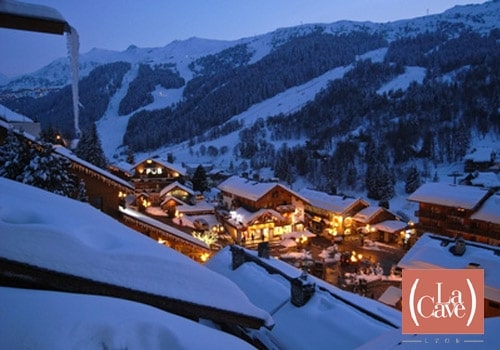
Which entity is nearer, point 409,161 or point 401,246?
point 401,246

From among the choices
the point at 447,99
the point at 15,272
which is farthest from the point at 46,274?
the point at 447,99

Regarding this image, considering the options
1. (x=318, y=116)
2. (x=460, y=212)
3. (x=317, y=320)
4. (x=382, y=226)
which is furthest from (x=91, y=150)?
(x=318, y=116)

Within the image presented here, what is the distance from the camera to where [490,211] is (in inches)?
1339

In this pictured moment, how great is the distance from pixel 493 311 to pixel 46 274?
2321 centimetres

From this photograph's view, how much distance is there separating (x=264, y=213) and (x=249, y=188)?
184 inches

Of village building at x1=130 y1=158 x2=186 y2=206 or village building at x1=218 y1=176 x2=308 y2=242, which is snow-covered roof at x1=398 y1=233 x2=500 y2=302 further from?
village building at x1=130 y1=158 x2=186 y2=206

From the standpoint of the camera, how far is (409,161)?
82.9m

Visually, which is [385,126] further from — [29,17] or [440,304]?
[29,17]

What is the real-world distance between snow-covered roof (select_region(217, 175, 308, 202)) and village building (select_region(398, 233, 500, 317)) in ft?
58.1

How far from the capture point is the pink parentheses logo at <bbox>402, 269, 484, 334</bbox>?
539 cm

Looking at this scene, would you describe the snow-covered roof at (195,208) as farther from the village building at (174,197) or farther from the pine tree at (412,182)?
the pine tree at (412,182)

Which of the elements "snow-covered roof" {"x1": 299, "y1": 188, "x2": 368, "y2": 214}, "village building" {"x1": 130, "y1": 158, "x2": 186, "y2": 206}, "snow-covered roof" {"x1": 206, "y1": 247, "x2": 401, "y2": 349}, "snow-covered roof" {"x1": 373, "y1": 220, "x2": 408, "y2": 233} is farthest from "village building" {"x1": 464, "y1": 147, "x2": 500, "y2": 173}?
"snow-covered roof" {"x1": 206, "y1": 247, "x2": 401, "y2": 349}

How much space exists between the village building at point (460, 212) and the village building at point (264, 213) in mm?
13065

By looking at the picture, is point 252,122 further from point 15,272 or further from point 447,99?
point 15,272
